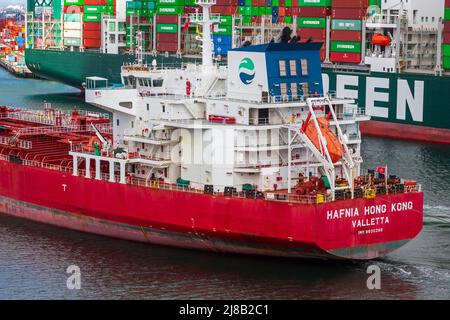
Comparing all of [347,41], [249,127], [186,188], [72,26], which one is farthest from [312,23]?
[249,127]

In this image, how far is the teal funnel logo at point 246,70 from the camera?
29.8 meters

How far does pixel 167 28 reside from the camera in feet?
233

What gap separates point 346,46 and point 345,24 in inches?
48.2

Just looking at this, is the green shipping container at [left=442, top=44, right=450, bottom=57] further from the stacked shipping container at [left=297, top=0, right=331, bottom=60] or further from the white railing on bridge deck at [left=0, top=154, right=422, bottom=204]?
the white railing on bridge deck at [left=0, top=154, right=422, bottom=204]

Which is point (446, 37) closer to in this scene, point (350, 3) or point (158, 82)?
point (350, 3)

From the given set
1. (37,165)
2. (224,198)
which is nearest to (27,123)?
Result: (37,165)

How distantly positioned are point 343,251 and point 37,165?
12.1 metres

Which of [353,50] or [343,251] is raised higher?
[353,50]

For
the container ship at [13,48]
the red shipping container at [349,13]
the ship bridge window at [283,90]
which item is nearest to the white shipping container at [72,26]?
the container ship at [13,48]

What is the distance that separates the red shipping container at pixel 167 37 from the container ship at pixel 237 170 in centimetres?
3688

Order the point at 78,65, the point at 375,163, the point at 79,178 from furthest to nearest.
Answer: the point at 78,65, the point at 375,163, the point at 79,178

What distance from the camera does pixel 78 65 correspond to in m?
76.8

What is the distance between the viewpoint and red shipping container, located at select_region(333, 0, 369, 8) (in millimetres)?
58938

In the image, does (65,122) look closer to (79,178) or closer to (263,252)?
(79,178)
